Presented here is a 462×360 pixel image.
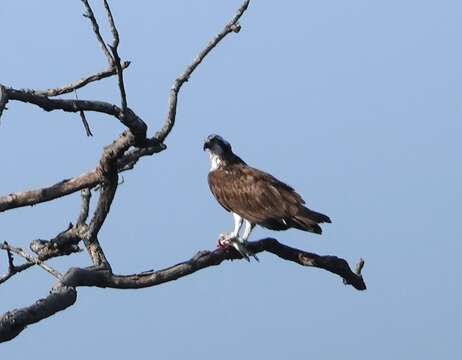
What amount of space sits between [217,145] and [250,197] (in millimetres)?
944

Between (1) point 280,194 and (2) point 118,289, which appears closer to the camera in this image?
(2) point 118,289

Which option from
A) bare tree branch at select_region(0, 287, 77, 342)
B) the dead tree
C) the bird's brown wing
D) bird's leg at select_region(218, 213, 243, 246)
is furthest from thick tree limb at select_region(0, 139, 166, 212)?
the bird's brown wing

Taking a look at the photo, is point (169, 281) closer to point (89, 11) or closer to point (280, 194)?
point (89, 11)

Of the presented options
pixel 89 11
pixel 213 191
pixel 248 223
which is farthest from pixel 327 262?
pixel 89 11

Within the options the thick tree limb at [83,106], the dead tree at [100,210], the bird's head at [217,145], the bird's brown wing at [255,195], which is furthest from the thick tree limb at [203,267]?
the bird's head at [217,145]

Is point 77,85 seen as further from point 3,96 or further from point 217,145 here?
point 217,145

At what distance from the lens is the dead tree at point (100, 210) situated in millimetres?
8125

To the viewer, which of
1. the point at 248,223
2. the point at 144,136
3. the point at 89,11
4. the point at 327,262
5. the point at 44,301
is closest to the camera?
the point at 44,301

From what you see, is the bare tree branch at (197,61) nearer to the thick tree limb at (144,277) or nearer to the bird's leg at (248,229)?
the thick tree limb at (144,277)

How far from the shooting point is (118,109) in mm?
8867

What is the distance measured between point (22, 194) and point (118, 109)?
124 centimetres

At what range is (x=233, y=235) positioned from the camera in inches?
444

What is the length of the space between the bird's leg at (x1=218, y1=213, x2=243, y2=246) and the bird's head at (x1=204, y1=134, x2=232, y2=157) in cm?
92

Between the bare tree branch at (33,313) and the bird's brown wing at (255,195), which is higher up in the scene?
the bird's brown wing at (255,195)
